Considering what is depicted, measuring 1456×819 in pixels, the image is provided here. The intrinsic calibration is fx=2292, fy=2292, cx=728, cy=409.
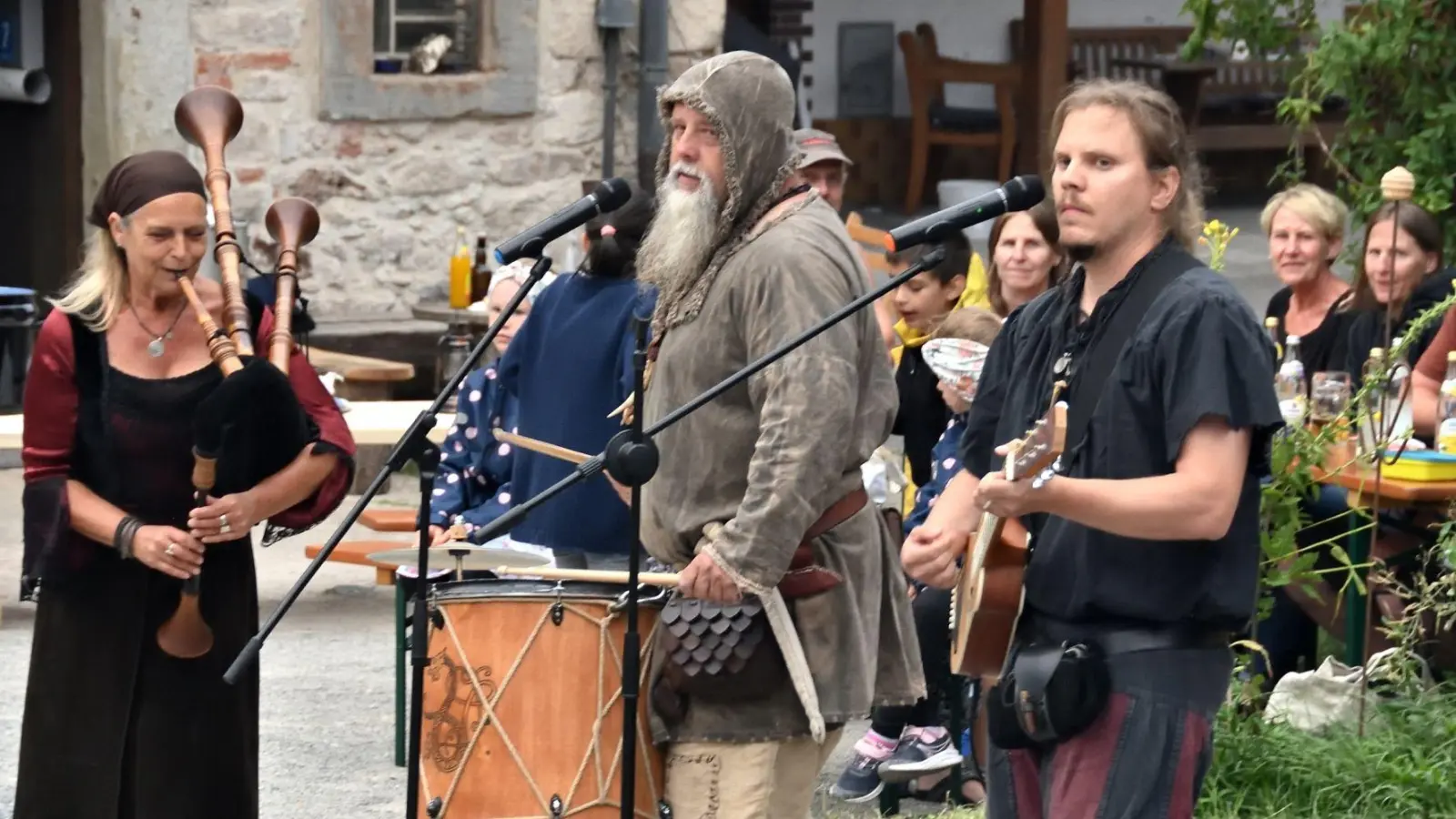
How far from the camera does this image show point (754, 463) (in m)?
3.93

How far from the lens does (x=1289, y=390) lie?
21.8ft

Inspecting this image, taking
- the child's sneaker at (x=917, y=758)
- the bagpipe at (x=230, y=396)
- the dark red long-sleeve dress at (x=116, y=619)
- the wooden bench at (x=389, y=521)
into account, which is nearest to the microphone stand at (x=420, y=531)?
the bagpipe at (x=230, y=396)

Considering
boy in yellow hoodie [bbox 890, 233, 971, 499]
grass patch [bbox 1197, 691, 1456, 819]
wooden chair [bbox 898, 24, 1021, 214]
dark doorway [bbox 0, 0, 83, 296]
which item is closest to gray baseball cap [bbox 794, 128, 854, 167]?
boy in yellow hoodie [bbox 890, 233, 971, 499]

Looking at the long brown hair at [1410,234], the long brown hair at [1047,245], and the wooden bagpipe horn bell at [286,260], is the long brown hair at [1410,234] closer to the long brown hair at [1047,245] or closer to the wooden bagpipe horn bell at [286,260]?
the long brown hair at [1047,245]

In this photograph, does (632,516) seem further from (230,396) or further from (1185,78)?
(1185,78)

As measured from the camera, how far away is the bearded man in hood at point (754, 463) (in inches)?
155

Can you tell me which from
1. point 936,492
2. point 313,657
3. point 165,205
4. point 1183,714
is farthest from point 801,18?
point 1183,714

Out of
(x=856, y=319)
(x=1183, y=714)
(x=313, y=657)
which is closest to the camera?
(x=1183, y=714)

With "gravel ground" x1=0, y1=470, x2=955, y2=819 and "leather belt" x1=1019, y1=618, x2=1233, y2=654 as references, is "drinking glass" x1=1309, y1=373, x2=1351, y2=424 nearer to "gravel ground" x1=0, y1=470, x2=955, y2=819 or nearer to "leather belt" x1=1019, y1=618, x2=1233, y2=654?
"gravel ground" x1=0, y1=470, x2=955, y2=819

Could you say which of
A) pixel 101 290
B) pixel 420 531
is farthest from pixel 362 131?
pixel 420 531

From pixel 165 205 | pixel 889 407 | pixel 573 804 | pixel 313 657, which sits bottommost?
pixel 313 657

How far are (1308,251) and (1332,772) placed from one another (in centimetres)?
231

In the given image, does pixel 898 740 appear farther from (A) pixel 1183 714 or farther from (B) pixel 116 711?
(A) pixel 1183 714

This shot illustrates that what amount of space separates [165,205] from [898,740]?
8.21 feet
